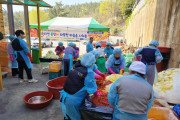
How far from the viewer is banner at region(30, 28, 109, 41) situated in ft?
26.9

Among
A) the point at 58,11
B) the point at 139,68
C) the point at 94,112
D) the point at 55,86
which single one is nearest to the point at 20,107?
the point at 55,86

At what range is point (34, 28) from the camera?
321 inches

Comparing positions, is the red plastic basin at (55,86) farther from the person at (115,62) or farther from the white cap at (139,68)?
the white cap at (139,68)

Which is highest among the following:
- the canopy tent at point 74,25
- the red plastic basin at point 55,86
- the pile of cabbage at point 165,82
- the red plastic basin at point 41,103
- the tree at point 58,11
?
the tree at point 58,11

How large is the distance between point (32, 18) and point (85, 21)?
122 ft

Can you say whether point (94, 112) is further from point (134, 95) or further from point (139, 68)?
point (139, 68)

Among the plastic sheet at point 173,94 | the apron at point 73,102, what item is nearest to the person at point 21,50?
the apron at point 73,102

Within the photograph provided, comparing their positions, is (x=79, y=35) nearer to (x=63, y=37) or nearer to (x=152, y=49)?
(x=63, y=37)

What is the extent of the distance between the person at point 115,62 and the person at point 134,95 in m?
2.34

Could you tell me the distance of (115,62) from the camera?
14.1 feet

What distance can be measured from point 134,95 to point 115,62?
2576mm

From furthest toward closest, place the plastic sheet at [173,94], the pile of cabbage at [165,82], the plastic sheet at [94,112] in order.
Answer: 1. the pile of cabbage at [165,82]
2. the plastic sheet at [173,94]
3. the plastic sheet at [94,112]

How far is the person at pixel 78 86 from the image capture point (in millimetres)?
2430

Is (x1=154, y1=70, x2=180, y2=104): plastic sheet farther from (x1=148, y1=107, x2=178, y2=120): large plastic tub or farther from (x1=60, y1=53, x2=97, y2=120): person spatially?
(x1=60, y1=53, x2=97, y2=120): person
